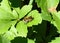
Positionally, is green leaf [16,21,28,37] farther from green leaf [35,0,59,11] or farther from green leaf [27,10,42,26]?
green leaf [35,0,59,11]

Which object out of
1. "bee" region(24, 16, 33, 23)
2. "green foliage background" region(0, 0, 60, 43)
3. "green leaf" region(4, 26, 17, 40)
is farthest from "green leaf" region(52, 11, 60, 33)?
"green leaf" region(4, 26, 17, 40)

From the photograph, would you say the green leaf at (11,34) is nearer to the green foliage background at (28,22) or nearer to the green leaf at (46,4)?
the green foliage background at (28,22)

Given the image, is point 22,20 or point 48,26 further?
point 48,26

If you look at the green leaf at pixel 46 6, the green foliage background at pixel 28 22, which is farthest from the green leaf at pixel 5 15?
the green leaf at pixel 46 6

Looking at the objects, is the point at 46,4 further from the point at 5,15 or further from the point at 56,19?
the point at 5,15

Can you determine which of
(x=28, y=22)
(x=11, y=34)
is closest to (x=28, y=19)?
(x=28, y=22)

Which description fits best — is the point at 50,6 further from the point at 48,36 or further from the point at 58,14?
the point at 48,36

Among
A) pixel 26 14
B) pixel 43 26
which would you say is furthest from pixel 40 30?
pixel 26 14
